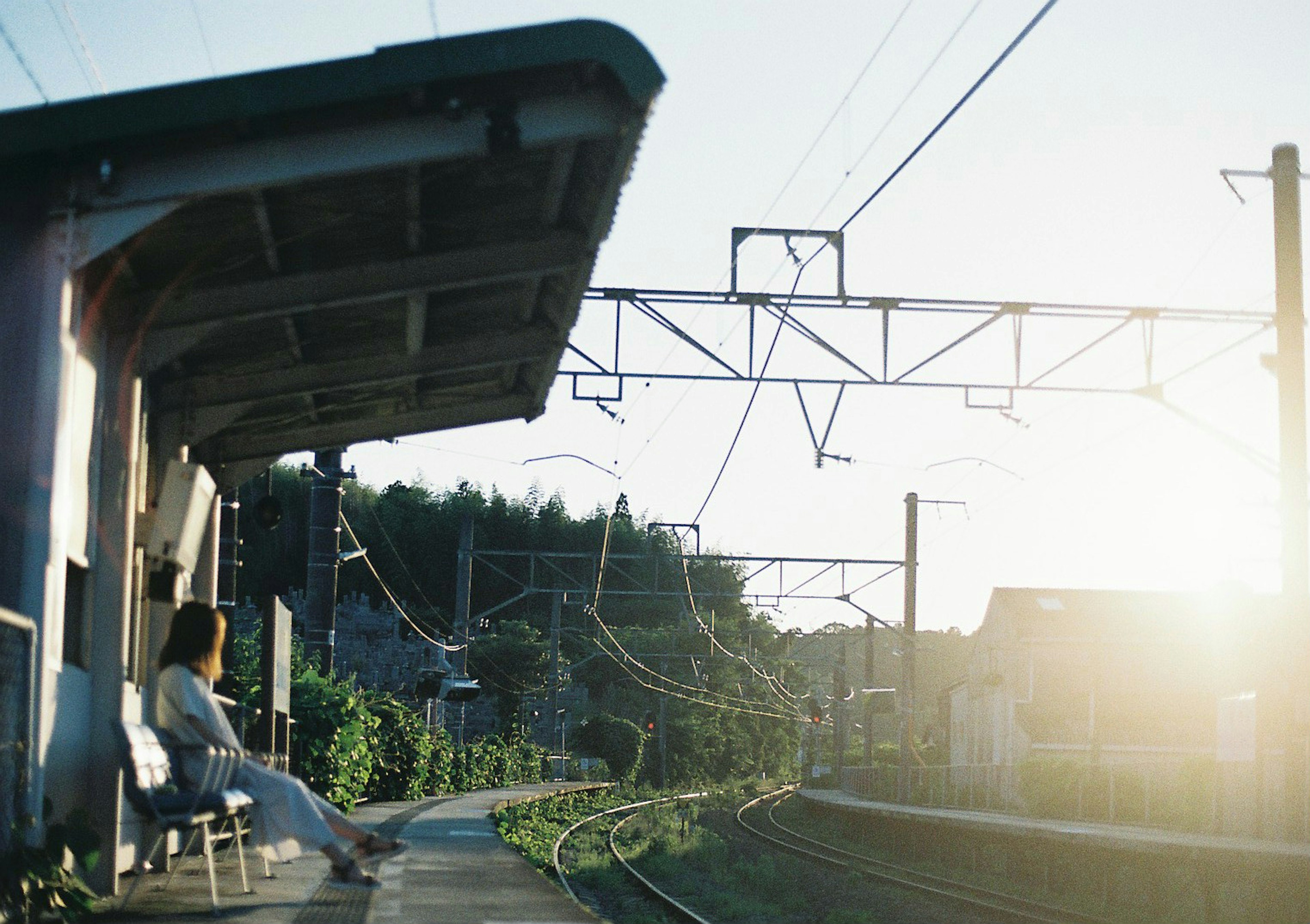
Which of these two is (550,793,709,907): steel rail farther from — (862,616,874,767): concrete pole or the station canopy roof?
(862,616,874,767): concrete pole

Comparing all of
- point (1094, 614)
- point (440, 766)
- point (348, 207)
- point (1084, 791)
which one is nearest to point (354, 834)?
point (348, 207)

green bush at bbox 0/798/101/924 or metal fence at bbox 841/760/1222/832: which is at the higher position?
green bush at bbox 0/798/101/924

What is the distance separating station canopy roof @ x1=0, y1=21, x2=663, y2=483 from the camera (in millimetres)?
6812

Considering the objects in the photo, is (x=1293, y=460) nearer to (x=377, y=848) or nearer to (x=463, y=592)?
→ (x=377, y=848)

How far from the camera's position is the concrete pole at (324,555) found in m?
19.5

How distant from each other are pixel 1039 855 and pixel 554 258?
1374cm

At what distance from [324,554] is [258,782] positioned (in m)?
12.1

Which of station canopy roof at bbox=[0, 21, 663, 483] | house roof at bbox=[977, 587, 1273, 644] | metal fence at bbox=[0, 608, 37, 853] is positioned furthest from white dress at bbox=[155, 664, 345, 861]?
house roof at bbox=[977, 587, 1273, 644]

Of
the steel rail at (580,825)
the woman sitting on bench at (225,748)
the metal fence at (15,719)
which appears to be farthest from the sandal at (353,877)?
the steel rail at (580,825)

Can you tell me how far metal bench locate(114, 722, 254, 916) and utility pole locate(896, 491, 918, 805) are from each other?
25.9 meters

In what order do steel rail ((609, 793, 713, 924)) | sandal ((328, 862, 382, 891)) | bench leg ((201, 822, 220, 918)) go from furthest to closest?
steel rail ((609, 793, 713, 924)) < bench leg ((201, 822, 220, 918)) < sandal ((328, 862, 382, 891))

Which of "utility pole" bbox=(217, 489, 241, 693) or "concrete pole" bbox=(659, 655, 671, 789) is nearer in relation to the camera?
"utility pole" bbox=(217, 489, 241, 693)

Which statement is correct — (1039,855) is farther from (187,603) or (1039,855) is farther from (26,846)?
(26,846)

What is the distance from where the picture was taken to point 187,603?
7.87 metres
